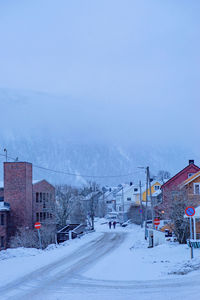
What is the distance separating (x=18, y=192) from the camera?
2079 inches

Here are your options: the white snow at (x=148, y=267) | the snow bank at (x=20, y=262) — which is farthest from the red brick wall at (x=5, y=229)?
the white snow at (x=148, y=267)

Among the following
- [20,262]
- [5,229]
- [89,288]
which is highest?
[5,229]

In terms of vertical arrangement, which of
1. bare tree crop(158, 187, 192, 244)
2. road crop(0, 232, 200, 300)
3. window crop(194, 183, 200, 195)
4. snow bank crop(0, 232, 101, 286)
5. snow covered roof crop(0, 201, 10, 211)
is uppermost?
window crop(194, 183, 200, 195)

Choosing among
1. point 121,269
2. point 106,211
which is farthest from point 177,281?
point 106,211

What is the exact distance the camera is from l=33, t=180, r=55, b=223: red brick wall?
5791 cm

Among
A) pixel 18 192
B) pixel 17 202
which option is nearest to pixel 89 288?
pixel 17 202

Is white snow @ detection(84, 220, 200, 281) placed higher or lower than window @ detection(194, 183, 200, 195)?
lower

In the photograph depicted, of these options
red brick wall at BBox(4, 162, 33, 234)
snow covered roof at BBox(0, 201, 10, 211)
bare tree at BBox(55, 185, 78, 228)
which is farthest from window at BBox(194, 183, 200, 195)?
snow covered roof at BBox(0, 201, 10, 211)

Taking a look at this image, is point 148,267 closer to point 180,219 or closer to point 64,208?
point 180,219

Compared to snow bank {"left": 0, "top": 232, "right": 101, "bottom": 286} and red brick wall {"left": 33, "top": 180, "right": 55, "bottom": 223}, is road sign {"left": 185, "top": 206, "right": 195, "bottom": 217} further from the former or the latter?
red brick wall {"left": 33, "top": 180, "right": 55, "bottom": 223}

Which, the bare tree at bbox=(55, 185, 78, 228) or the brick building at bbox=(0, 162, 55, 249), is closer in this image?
the brick building at bbox=(0, 162, 55, 249)

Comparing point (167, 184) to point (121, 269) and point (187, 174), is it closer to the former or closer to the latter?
point (187, 174)

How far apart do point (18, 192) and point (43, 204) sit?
7820mm

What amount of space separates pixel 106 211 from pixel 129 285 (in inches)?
4626
